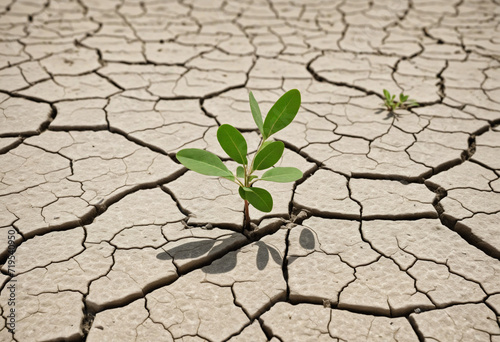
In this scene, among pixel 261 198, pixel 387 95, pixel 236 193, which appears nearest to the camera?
pixel 261 198

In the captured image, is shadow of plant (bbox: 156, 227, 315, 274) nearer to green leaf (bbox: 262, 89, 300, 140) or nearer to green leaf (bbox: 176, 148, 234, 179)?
green leaf (bbox: 176, 148, 234, 179)

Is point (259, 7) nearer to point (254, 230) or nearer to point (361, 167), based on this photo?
point (361, 167)

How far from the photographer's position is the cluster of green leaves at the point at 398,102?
309 cm

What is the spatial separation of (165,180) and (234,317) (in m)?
0.94

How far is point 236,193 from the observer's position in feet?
7.84

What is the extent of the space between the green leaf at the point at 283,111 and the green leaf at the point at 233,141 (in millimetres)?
124

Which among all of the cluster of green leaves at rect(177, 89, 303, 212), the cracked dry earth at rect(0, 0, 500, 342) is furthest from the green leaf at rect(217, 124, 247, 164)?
the cracked dry earth at rect(0, 0, 500, 342)

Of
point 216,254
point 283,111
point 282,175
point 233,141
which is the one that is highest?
point 283,111

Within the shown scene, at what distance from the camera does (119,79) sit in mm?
3373

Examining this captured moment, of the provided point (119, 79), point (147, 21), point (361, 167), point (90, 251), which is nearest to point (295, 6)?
point (147, 21)

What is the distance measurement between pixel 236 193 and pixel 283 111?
57 centimetres

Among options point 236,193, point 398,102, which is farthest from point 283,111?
point 398,102

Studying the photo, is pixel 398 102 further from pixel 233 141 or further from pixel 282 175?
pixel 233 141

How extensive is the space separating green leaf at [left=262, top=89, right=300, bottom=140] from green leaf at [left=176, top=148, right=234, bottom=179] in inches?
10.2
